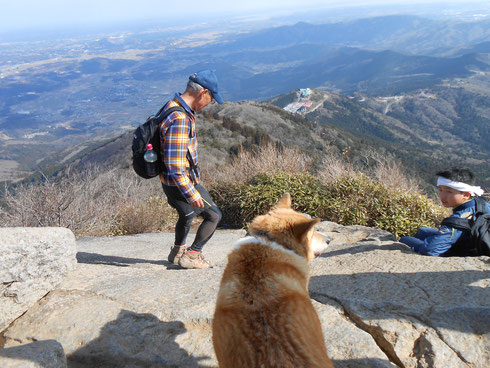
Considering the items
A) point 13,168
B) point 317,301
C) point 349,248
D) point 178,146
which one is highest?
point 178,146

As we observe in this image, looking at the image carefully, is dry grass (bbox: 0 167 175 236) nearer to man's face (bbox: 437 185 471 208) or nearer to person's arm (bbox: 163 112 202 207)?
person's arm (bbox: 163 112 202 207)

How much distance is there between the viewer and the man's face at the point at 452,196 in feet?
12.8

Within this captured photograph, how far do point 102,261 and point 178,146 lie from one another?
2.79m

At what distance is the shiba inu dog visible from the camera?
6.14 ft

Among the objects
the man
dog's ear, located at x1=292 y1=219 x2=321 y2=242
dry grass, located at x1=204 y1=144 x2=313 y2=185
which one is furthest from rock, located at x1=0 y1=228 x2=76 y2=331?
dry grass, located at x1=204 y1=144 x2=313 y2=185

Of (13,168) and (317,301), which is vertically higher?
(317,301)

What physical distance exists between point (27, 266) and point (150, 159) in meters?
1.76

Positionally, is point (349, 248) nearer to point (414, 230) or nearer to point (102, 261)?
point (414, 230)

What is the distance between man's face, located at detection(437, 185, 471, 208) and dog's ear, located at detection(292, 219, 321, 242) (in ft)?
8.23

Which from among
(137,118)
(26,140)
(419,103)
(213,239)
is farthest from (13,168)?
(419,103)

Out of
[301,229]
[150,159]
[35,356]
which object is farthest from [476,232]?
[35,356]

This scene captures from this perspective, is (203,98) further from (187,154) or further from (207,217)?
(207,217)

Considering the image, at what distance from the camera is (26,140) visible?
15300 centimetres

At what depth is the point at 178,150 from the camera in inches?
144
